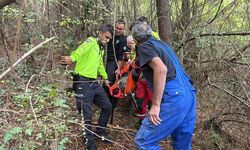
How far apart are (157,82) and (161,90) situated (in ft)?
0.33

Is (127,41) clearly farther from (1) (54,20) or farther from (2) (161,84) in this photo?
(2) (161,84)

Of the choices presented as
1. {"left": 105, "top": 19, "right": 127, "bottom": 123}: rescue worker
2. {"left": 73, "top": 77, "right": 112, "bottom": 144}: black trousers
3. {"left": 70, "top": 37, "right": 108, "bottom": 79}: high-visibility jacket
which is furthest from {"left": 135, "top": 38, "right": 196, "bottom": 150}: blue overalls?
{"left": 105, "top": 19, "right": 127, "bottom": 123}: rescue worker

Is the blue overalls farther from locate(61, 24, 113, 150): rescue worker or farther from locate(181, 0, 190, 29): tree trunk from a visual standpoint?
locate(181, 0, 190, 29): tree trunk

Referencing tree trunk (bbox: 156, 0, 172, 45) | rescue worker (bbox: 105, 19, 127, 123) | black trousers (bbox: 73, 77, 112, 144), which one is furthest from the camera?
tree trunk (bbox: 156, 0, 172, 45)

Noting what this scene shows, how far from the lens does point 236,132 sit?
6973mm

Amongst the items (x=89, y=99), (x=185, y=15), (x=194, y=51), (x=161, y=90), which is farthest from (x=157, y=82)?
(x=185, y=15)

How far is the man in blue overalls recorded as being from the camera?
4430 mm

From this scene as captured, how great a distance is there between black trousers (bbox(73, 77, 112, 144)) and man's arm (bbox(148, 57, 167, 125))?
1.41 m

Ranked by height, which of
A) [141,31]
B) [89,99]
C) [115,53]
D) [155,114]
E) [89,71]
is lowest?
[89,99]

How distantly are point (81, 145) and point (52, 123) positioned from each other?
2.20 m

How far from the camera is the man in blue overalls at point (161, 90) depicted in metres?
4.43

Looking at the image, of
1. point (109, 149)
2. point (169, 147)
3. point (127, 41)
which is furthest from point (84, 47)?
point (169, 147)

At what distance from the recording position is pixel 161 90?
4426 mm

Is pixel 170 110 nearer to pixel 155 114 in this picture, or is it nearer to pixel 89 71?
pixel 155 114
